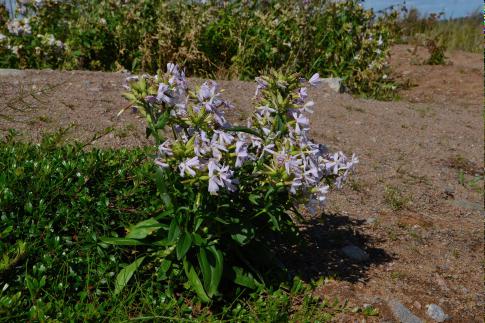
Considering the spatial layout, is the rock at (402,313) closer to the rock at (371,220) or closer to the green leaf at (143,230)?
the rock at (371,220)

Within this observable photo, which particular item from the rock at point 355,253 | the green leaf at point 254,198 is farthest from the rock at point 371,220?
the green leaf at point 254,198

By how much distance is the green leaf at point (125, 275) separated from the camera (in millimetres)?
2537

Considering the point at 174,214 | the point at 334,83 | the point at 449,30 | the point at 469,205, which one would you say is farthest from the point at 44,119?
the point at 449,30

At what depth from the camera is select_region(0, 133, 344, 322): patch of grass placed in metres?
2.46

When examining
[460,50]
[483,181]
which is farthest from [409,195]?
[460,50]

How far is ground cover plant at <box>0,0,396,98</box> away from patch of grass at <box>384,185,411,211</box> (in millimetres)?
2829

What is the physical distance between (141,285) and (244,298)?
52 centimetres

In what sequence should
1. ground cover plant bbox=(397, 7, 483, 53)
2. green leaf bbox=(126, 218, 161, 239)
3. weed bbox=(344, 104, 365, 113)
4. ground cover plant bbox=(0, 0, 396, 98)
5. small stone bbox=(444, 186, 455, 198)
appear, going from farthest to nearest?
ground cover plant bbox=(397, 7, 483, 53) → ground cover plant bbox=(0, 0, 396, 98) → weed bbox=(344, 104, 365, 113) → small stone bbox=(444, 186, 455, 198) → green leaf bbox=(126, 218, 161, 239)

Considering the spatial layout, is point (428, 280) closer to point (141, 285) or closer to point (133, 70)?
point (141, 285)

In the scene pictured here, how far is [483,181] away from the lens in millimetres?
5000

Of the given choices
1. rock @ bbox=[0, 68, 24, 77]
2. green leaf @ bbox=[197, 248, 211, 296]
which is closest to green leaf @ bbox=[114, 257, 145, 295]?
green leaf @ bbox=[197, 248, 211, 296]

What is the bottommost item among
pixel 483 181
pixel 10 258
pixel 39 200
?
pixel 483 181

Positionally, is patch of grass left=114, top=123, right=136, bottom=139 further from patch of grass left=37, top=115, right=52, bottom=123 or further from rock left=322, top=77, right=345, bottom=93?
rock left=322, top=77, right=345, bottom=93

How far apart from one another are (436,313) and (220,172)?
1522 mm
